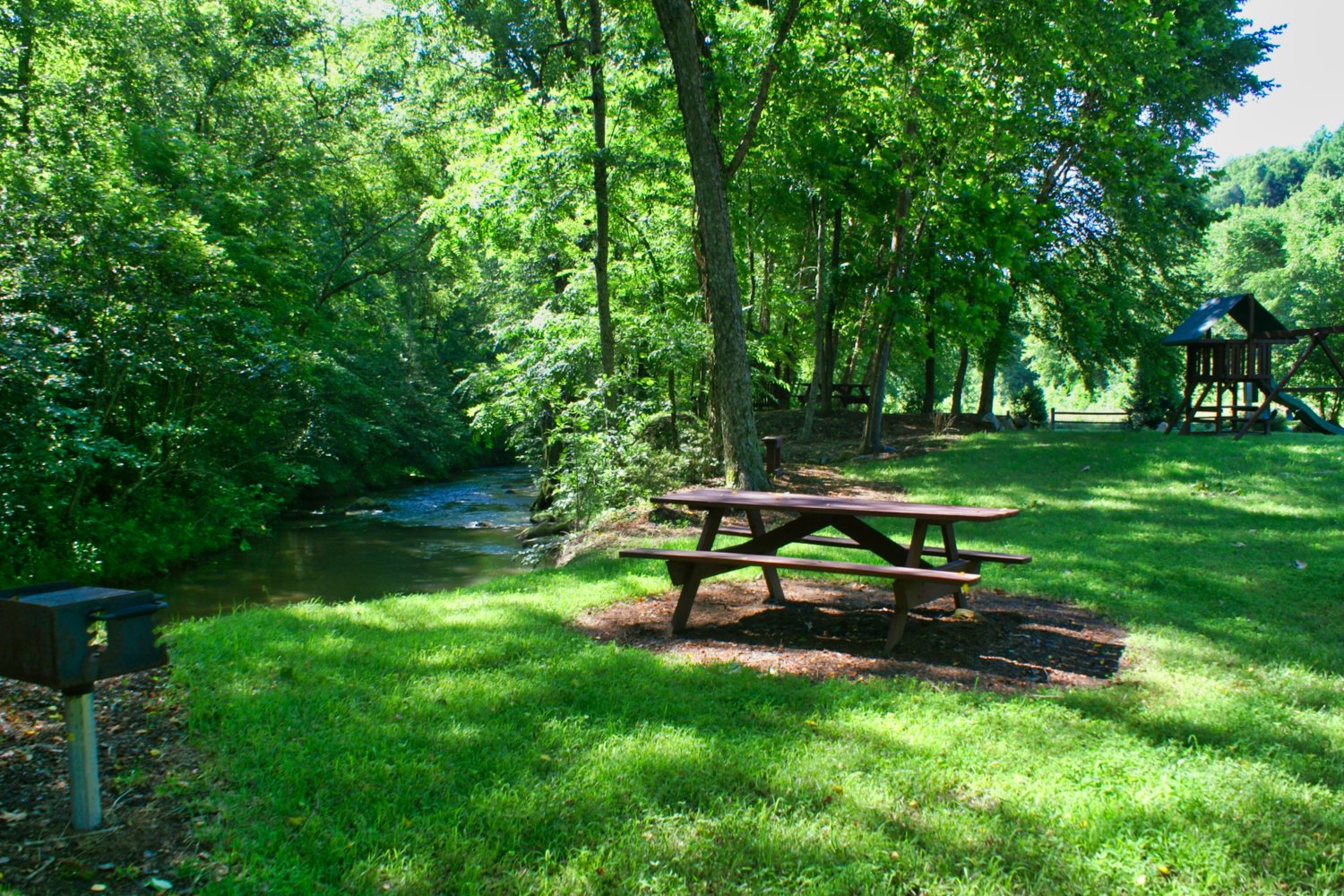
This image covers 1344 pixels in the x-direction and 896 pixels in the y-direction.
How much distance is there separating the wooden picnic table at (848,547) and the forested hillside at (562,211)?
4018 millimetres

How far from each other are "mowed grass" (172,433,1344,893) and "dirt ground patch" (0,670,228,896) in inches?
5.1

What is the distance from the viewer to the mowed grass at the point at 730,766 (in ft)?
9.68

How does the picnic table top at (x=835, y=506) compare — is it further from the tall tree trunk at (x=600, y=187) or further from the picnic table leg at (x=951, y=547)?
the tall tree trunk at (x=600, y=187)

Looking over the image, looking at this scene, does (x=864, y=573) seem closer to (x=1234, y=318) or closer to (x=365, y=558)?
(x=365, y=558)

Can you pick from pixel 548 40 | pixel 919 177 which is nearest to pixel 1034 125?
pixel 919 177

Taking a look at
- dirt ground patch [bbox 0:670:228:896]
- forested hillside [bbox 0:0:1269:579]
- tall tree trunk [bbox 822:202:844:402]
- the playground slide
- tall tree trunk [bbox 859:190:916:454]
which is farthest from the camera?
the playground slide

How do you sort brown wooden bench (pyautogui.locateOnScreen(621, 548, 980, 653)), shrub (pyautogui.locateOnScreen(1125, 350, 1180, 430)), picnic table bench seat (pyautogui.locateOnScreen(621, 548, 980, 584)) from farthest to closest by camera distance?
shrub (pyautogui.locateOnScreen(1125, 350, 1180, 430)) → brown wooden bench (pyautogui.locateOnScreen(621, 548, 980, 653)) → picnic table bench seat (pyautogui.locateOnScreen(621, 548, 980, 584))

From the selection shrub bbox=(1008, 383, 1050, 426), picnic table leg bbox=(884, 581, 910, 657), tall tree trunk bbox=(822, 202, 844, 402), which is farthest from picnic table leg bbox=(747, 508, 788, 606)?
shrub bbox=(1008, 383, 1050, 426)

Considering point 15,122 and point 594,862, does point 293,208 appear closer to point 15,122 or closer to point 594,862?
point 15,122

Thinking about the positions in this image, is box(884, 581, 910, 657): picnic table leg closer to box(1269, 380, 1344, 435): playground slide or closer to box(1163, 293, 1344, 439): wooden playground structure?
box(1163, 293, 1344, 439): wooden playground structure

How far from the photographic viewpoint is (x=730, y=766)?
12.0 feet

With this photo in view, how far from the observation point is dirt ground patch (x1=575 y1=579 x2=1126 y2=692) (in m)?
5.16

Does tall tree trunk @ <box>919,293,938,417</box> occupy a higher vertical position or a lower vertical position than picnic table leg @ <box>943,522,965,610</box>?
higher

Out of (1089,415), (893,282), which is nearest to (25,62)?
(893,282)
